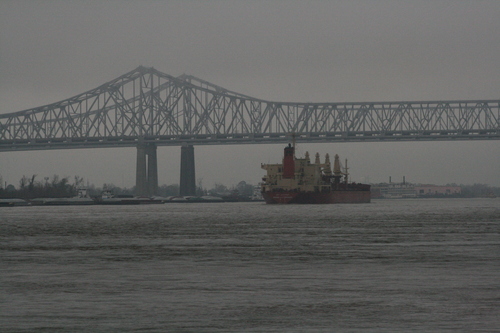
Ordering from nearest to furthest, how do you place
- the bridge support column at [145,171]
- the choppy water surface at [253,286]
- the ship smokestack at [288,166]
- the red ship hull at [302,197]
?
the choppy water surface at [253,286]
the red ship hull at [302,197]
the ship smokestack at [288,166]
the bridge support column at [145,171]

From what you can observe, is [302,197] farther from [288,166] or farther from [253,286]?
[253,286]

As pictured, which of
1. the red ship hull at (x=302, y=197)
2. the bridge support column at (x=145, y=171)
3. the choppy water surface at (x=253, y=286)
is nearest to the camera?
the choppy water surface at (x=253, y=286)

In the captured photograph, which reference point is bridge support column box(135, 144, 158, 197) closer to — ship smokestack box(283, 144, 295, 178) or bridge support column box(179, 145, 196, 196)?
bridge support column box(179, 145, 196, 196)

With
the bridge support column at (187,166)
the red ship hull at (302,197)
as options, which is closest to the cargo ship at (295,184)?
the red ship hull at (302,197)

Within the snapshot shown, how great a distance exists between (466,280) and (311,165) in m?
104

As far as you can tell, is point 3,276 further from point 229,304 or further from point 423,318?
point 423,318

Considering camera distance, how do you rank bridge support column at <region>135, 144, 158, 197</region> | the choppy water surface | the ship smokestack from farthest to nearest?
1. bridge support column at <region>135, 144, 158, 197</region>
2. the ship smokestack
3. the choppy water surface

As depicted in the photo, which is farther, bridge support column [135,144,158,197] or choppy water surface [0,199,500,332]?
bridge support column [135,144,158,197]

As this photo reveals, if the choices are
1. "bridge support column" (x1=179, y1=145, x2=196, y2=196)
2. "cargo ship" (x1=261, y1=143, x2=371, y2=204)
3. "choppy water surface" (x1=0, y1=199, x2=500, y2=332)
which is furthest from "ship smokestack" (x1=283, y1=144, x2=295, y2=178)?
"choppy water surface" (x1=0, y1=199, x2=500, y2=332)

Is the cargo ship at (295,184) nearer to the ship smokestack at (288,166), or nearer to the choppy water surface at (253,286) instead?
the ship smokestack at (288,166)

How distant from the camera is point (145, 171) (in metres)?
153

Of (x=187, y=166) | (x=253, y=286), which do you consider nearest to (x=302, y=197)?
(x=187, y=166)

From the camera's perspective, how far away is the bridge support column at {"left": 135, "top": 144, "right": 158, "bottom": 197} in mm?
151875

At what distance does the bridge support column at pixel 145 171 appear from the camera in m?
152
